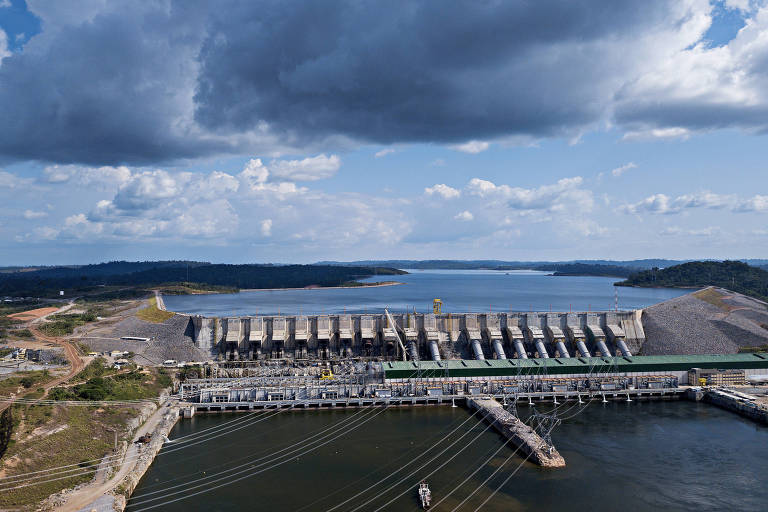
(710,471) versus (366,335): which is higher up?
(366,335)

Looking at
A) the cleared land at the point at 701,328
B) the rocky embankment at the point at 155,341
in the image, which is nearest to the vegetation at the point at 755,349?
the cleared land at the point at 701,328

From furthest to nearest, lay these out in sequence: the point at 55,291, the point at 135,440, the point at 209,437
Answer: the point at 55,291
the point at 209,437
the point at 135,440

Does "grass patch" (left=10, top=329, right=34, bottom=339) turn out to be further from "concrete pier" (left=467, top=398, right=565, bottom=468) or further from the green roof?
"concrete pier" (left=467, top=398, right=565, bottom=468)

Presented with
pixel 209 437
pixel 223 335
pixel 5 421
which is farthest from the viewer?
pixel 223 335

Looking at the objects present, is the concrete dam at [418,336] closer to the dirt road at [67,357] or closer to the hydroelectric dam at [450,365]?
the hydroelectric dam at [450,365]

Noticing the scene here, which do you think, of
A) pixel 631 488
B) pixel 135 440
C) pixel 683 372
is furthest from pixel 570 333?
pixel 135 440

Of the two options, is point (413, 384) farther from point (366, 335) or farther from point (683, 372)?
point (683, 372)

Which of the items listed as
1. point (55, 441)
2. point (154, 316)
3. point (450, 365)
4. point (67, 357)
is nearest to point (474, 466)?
point (450, 365)
